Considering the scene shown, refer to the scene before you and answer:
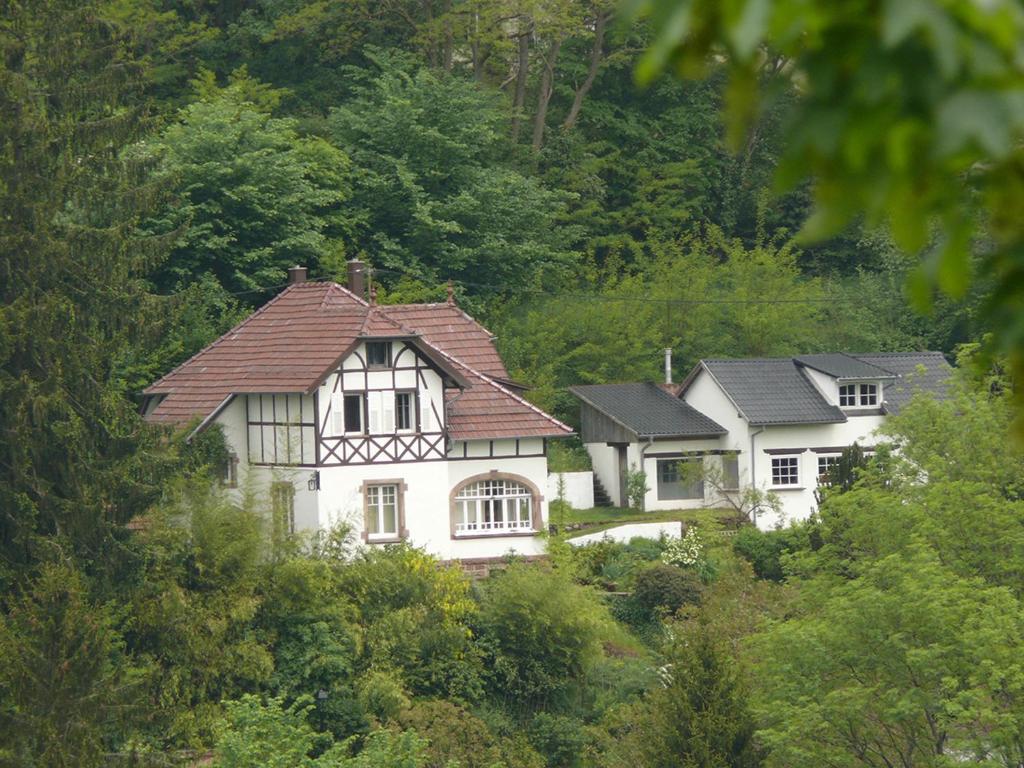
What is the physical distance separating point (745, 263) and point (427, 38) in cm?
1111

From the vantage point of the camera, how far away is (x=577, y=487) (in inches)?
1567

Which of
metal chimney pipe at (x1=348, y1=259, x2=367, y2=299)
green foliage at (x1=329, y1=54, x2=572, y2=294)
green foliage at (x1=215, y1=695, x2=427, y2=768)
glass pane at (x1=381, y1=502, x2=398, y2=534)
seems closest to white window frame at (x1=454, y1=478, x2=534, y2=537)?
glass pane at (x1=381, y1=502, x2=398, y2=534)

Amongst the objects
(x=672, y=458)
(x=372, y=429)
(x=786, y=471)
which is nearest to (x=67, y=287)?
(x=372, y=429)

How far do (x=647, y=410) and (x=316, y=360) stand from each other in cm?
1208

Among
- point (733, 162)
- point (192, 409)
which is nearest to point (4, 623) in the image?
point (192, 409)

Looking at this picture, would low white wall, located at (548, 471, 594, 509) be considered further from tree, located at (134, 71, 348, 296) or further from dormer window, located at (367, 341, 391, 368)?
dormer window, located at (367, 341, 391, 368)

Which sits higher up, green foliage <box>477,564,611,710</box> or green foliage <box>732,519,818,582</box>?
green foliage <box>732,519,818,582</box>

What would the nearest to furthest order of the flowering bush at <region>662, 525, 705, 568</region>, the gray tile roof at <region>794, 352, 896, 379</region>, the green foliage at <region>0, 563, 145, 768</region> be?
1. the green foliage at <region>0, 563, 145, 768</region>
2. the flowering bush at <region>662, 525, 705, 568</region>
3. the gray tile roof at <region>794, 352, 896, 379</region>

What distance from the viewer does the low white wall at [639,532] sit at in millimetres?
34531

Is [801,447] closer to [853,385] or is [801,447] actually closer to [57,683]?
[853,385]

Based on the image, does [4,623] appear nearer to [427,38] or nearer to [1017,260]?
[1017,260]

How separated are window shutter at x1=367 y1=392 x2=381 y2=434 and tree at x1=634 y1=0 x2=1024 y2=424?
30.0 m

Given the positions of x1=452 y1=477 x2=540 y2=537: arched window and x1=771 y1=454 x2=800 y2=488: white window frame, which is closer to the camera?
x1=452 y1=477 x2=540 y2=537: arched window

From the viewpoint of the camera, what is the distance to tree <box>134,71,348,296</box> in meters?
38.6
